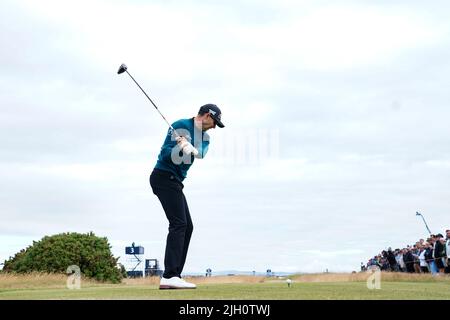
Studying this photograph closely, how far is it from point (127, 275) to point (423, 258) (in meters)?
15.3

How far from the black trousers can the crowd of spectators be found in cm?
1918

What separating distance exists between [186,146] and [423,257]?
25019 mm

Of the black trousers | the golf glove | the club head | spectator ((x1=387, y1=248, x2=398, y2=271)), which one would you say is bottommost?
the black trousers

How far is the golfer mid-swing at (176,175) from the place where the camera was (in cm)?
1048

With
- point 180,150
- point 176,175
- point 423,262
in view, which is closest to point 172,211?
point 176,175

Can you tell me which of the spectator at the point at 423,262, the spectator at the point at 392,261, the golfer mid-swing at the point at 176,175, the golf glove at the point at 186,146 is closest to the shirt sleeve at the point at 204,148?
the golfer mid-swing at the point at 176,175

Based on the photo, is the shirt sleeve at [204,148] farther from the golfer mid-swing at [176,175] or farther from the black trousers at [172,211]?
the black trousers at [172,211]

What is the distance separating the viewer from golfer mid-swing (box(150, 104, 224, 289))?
1048cm

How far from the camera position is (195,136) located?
10617 mm

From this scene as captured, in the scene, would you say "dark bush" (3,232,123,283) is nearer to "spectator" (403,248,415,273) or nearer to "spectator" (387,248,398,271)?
"spectator" (403,248,415,273)

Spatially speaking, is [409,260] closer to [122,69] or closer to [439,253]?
[439,253]

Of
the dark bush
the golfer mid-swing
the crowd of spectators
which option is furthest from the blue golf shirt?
the dark bush
